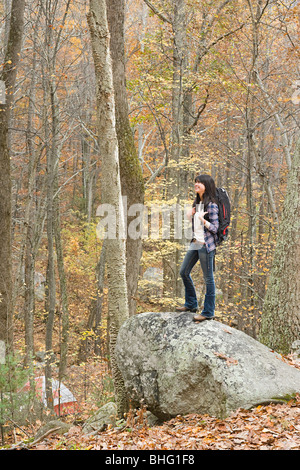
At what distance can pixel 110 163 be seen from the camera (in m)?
5.19

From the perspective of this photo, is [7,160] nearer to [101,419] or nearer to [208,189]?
[208,189]

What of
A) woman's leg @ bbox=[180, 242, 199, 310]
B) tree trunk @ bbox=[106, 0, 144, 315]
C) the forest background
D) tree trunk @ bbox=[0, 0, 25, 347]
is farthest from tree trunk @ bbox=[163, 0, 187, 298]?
woman's leg @ bbox=[180, 242, 199, 310]

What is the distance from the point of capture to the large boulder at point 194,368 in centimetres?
429

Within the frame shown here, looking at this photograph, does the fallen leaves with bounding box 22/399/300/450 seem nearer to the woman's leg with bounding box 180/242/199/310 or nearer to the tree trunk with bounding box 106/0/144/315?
the woman's leg with bounding box 180/242/199/310

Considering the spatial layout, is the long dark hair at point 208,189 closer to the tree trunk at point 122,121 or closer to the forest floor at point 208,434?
the tree trunk at point 122,121

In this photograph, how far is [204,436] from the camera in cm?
378

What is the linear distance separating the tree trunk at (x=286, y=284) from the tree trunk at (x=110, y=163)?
2.43m

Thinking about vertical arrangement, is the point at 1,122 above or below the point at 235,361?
above

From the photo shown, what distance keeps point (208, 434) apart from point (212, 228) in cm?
231

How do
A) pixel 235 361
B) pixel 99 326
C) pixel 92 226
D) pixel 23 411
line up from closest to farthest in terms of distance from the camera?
pixel 235 361 → pixel 23 411 → pixel 99 326 → pixel 92 226

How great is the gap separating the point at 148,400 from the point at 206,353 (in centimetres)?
106

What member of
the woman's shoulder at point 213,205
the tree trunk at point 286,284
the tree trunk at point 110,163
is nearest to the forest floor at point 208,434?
the tree trunk at point 110,163
